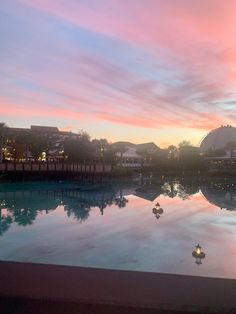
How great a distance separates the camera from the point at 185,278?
5.05 metres

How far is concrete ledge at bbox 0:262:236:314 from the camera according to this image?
4215 millimetres

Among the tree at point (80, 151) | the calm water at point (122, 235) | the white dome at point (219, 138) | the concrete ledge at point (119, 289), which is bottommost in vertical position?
the calm water at point (122, 235)

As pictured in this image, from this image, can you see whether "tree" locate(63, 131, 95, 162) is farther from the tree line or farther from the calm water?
the calm water

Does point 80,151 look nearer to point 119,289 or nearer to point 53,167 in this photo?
point 53,167

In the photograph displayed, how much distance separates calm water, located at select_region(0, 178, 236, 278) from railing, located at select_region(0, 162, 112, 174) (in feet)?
74.3

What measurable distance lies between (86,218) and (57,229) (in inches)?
148

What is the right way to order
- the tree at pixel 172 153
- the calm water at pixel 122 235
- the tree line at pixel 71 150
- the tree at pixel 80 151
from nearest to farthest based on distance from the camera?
the calm water at pixel 122 235 → the tree at pixel 80 151 → the tree line at pixel 71 150 → the tree at pixel 172 153

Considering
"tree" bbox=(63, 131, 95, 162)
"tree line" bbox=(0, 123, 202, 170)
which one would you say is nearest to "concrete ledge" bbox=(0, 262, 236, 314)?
"tree" bbox=(63, 131, 95, 162)

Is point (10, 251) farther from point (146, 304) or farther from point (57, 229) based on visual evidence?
point (146, 304)

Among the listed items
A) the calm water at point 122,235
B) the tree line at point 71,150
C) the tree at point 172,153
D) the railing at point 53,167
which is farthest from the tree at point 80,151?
the calm water at point 122,235

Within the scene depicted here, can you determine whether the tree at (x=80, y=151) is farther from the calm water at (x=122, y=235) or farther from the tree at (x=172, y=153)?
the calm water at (x=122, y=235)

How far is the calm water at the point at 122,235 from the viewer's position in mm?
12625

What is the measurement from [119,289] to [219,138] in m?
177

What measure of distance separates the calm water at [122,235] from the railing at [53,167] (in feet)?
74.3
